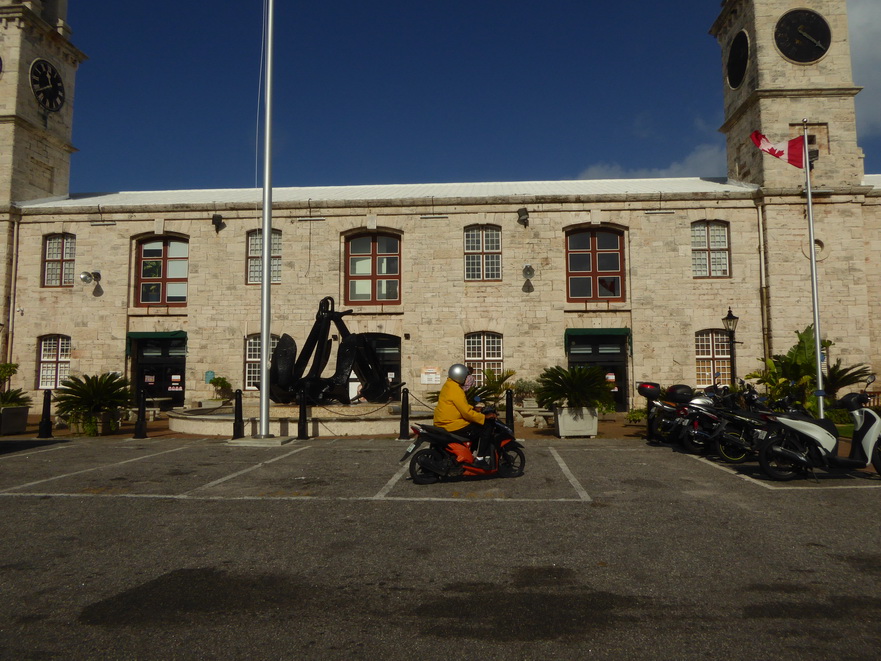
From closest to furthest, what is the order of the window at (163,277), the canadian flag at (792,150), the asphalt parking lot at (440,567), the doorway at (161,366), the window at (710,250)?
the asphalt parking lot at (440,567) → the canadian flag at (792,150) → the window at (710,250) → the doorway at (161,366) → the window at (163,277)

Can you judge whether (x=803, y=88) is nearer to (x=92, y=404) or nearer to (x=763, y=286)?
(x=763, y=286)

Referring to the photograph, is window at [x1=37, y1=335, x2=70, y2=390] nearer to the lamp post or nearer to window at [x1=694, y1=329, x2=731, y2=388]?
window at [x1=694, y1=329, x2=731, y2=388]

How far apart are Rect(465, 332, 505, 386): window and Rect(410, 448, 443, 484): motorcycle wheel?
12936 millimetres

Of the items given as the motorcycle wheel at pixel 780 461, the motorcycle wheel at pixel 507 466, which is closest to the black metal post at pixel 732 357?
the motorcycle wheel at pixel 780 461

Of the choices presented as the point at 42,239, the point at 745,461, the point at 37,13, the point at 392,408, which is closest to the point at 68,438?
the point at 392,408

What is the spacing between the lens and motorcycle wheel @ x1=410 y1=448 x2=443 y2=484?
7754 millimetres

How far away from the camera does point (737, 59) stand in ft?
73.7

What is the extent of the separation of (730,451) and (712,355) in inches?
458

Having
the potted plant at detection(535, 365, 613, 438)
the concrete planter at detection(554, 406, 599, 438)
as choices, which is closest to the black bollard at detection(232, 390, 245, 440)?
the potted plant at detection(535, 365, 613, 438)

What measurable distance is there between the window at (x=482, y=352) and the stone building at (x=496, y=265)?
0.05 meters

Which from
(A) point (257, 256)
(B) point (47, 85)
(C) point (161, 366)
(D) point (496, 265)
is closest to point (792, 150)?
(D) point (496, 265)

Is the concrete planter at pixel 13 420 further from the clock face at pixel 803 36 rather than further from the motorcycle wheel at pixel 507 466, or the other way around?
the clock face at pixel 803 36

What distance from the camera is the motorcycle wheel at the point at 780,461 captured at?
25.9 ft

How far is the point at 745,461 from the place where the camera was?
9680mm
